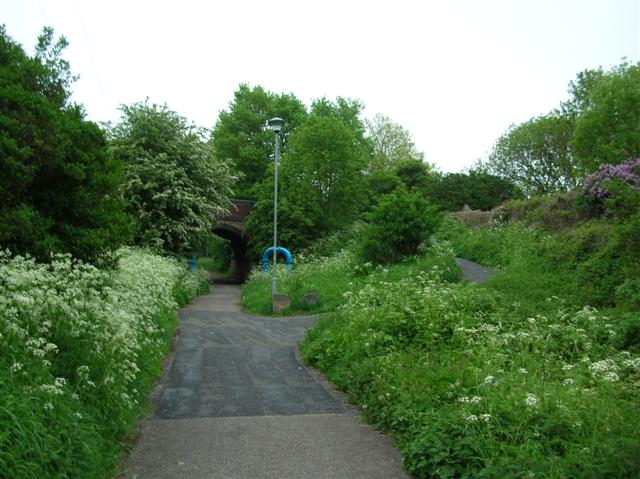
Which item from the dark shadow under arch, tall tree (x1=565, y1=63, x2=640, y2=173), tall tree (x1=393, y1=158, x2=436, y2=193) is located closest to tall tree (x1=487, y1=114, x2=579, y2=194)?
tall tree (x1=393, y1=158, x2=436, y2=193)

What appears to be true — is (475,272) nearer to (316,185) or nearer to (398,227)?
(398,227)

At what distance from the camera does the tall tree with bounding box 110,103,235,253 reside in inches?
824

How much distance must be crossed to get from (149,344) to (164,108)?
1624 cm

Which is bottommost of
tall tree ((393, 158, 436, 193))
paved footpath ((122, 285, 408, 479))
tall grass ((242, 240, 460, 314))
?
paved footpath ((122, 285, 408, 479))

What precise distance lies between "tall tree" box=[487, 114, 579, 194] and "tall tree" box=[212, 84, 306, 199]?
16.6 m

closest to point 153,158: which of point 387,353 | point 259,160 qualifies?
point 387,353

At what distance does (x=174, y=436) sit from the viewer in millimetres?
5590

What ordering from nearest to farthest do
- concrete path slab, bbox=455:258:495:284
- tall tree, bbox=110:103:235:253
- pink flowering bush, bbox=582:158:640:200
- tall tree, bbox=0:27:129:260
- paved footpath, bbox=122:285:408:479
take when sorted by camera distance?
1. paved footpath, bbox=122:285:408:479
2. tall tree, bbox=0:27:129:260
3. concrete path slab, bbox=455:258:495:284
4. pink flowering bush, bbox=582:158:640:200
5. tall tree, bbox=110:103:235:253

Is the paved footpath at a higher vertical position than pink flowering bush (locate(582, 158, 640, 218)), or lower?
lower

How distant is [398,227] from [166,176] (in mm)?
9347

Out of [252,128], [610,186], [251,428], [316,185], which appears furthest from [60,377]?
[252,128]

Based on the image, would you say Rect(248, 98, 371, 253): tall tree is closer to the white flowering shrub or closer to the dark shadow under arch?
the dark shadow under arch

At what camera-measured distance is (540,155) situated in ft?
129

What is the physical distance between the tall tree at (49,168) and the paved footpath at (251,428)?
2.67m
